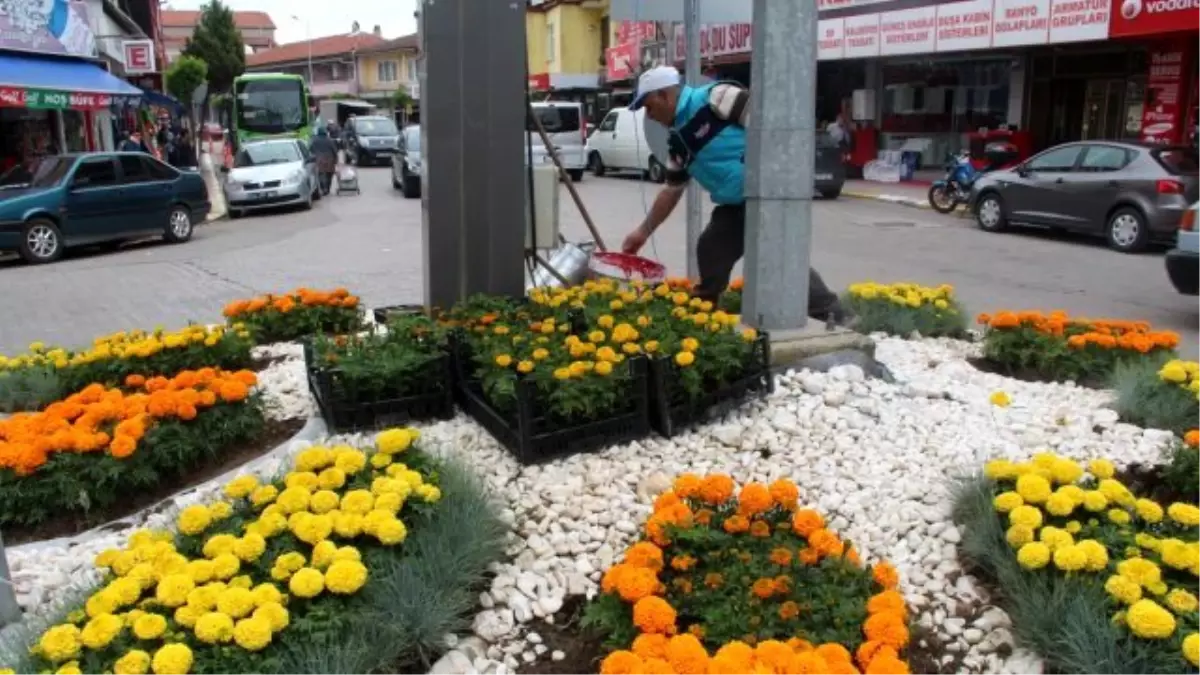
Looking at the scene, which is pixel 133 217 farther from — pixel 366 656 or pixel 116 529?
pixel 366 656

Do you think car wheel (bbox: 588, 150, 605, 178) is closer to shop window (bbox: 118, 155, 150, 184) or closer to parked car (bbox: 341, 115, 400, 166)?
parked car (bbox: 341, 115, 400, 166)

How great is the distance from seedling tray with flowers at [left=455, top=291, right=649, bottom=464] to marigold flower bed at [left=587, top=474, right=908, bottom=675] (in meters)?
0.73

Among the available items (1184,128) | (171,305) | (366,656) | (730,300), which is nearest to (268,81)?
(171,305)

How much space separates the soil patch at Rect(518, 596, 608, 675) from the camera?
2885 mm

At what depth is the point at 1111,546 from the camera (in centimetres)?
299

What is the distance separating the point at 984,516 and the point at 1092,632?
62 centimetres

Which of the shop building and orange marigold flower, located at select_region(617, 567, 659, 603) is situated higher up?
the shop building

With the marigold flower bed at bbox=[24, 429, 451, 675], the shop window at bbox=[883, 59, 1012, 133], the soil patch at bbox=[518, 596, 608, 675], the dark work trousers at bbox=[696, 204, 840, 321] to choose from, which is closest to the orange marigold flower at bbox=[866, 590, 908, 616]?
the soil patch at bbox=[518, 596, 608, 675]

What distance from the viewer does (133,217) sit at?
1565 cm

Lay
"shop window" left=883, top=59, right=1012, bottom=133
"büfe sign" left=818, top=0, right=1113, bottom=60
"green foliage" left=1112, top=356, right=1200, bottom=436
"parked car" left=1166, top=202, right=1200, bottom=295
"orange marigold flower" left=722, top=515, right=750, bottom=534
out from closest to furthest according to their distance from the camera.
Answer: "orange marigold flower" left=722, top=515, right=750, bottom=534
"green foliage" left=1112, top=356, right=1200, bottom=436
"parked car" left=1166, top=202, right=1200, bottom=295
"büfe sign" left=818, top=0, right=1113, bottom=60
"shop window" left=883, top=59, right=1012, bottom=133

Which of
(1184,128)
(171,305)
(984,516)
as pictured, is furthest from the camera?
(1184,128)

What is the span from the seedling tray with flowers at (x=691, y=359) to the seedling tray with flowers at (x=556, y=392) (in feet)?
0.29

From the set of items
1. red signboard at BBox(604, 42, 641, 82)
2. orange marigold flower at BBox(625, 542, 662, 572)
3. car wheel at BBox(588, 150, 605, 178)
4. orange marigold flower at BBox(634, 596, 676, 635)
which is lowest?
orange marigold flower at BBox(634, 596, 676, 635)

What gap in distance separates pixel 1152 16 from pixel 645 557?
16.6 meters
